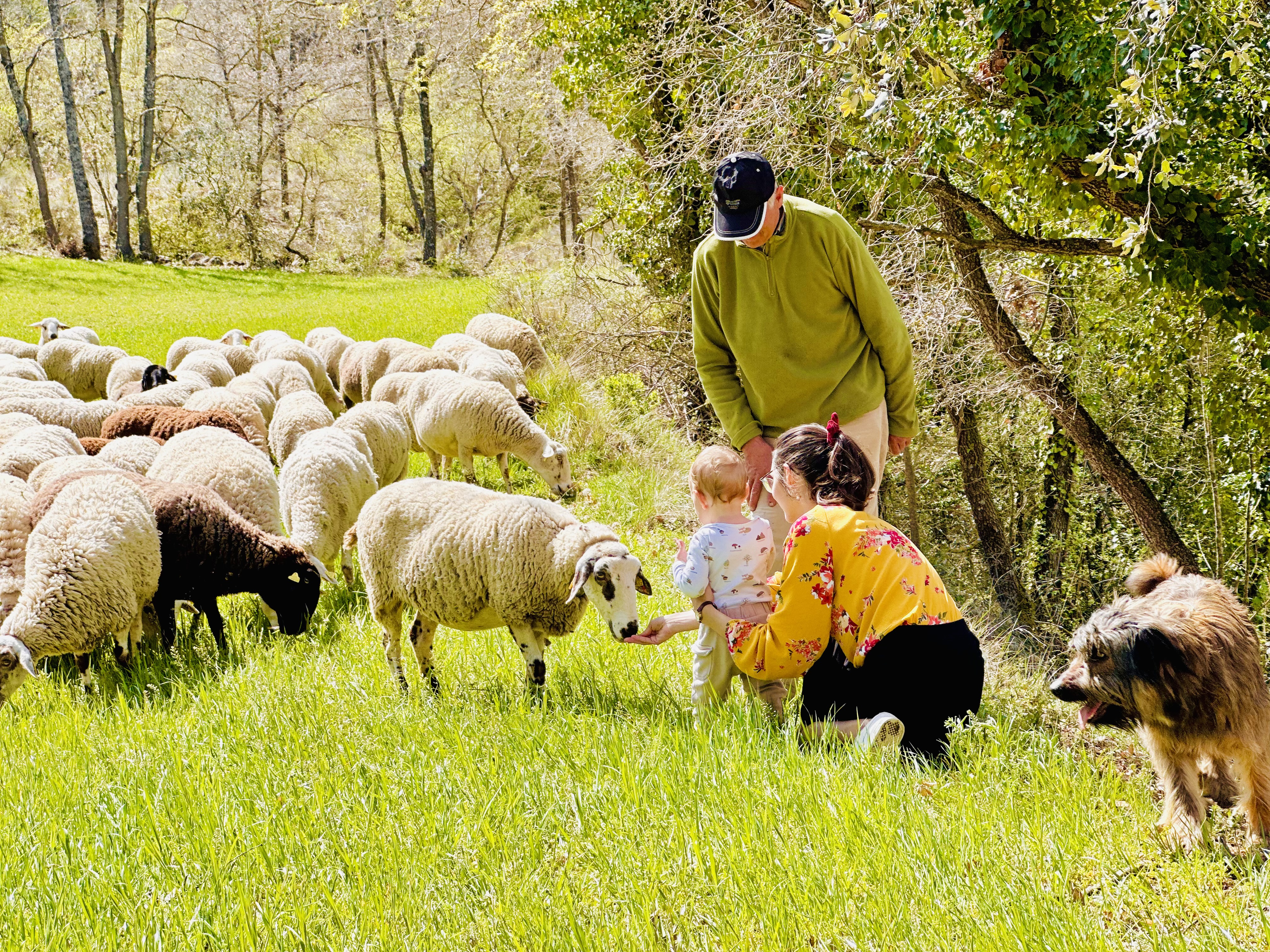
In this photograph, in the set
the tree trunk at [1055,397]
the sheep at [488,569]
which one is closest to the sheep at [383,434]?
the sheep at [488,569]

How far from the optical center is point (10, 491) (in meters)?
6.76

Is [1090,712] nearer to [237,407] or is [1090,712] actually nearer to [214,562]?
[214,562]

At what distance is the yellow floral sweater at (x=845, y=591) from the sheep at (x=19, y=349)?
14.1 m

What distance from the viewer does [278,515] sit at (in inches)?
304

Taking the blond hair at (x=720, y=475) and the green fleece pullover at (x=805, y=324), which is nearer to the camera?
the blond hair at (x=720, y=475)

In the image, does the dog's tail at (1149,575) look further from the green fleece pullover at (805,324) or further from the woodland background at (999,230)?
the woodland background at (999,230)

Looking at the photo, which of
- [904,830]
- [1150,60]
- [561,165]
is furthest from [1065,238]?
[561,165]

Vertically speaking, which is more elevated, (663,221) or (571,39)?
(571,39)

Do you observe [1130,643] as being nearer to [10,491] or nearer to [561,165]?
[10,491]

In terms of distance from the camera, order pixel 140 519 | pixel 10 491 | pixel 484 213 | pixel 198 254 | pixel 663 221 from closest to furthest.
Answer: pixel 140 519 → pixel 10 491 → pixel 663 221 → pixel 198 254 → pixel 484 213

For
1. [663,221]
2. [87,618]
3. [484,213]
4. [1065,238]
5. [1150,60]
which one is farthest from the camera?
[484,213]

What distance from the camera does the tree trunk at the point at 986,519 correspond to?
10617 mm

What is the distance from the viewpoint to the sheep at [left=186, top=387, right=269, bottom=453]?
995 cm

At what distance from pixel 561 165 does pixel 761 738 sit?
56.6 ft
